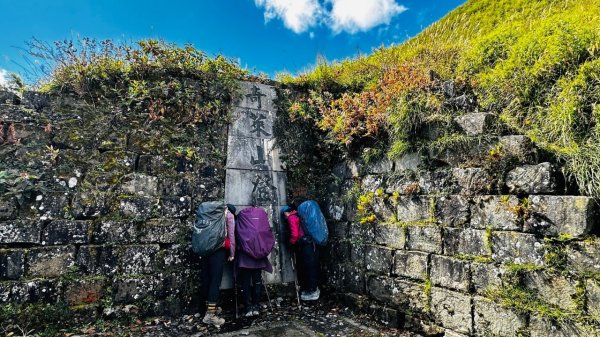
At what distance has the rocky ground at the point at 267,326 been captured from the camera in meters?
4.45

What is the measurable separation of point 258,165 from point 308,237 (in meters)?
1.53

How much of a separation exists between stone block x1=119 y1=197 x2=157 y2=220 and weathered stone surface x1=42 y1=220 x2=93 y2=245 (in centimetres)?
45

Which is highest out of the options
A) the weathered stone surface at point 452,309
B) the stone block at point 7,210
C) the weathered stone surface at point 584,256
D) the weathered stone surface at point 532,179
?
the weathered stone surface at point 532,179

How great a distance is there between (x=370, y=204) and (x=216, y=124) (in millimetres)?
2869

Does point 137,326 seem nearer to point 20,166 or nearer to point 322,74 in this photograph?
point 20,166

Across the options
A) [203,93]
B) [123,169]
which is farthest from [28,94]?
[203,93]

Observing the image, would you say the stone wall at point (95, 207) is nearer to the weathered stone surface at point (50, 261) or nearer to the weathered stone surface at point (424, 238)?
the weathered stone surface at point (50, 261)

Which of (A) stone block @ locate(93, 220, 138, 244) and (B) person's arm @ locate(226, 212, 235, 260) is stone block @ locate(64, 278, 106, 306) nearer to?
(A) stone block @ locate(93, 220, 138, 244)

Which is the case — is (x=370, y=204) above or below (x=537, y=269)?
above

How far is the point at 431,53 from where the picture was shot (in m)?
6.38

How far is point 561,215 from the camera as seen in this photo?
3127mm

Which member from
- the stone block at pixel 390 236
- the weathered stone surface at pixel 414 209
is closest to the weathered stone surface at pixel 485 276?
the weathered stone surface at pixel 414 209

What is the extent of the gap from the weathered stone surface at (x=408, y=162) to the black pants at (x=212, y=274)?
2776mm

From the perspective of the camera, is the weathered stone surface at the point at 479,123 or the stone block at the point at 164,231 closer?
the weathered stone surface at the point at 479,123
